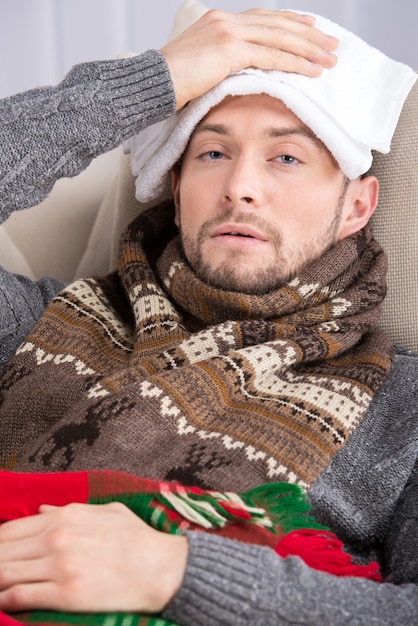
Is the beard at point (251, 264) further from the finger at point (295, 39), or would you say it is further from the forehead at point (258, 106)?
the finger at point (295, 39)

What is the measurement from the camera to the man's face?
1.38m

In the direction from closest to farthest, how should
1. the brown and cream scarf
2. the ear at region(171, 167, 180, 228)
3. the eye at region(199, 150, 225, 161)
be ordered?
the brown and cream scarf → the eye at region(199, 150, 225, 161) → the ear at region(171, 167, 180, 228)

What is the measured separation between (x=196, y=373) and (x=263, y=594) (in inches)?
16.6

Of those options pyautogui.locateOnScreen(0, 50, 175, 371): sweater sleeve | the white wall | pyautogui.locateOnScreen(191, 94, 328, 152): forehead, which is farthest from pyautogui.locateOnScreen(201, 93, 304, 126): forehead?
the white wall

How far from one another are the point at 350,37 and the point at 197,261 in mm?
488

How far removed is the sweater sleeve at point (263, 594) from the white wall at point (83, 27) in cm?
A: 183

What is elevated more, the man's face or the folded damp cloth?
the man's face

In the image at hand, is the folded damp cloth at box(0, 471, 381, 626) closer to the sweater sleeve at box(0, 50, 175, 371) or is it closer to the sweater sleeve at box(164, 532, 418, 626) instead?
the sweater sleeve at box(164, 532, 418, 626)

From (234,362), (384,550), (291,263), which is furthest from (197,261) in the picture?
(384,550)

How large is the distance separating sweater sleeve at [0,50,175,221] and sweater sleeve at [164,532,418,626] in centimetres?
70

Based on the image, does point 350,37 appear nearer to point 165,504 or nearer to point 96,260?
point 96,260

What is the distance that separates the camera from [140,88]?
1374mm

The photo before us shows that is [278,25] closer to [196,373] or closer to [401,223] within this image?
[401,223]

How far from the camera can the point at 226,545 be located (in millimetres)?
886
